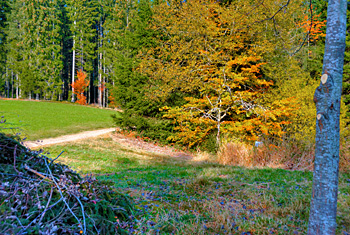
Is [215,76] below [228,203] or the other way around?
the other way around

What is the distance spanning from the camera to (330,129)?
194 centimetres

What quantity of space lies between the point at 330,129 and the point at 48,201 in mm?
2448

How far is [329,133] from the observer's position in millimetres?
1943

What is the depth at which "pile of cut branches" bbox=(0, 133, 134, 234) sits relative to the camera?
1967 millimetres

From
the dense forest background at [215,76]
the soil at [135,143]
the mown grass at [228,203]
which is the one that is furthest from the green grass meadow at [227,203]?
the soil at [135,143]

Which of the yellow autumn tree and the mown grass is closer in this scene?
the mown grass

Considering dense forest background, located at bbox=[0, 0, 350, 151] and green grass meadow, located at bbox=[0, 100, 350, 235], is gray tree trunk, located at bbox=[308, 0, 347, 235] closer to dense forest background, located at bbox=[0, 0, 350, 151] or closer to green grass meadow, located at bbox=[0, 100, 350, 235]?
green grass meadow, located at bbox=[0, 100, 350, 235]

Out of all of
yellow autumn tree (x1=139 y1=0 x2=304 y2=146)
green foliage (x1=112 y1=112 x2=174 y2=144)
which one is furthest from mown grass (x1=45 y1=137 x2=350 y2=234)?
green foliage (x1=112 y1=112 x2=174 y2=144)

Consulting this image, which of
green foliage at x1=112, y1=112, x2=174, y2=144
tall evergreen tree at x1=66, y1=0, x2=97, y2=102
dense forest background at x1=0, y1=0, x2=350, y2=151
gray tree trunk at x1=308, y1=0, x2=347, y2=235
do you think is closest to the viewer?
gray tree trunk at x1=308, y1=0, x2=347, y2=235

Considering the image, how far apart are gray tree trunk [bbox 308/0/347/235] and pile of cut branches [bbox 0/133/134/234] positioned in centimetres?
181

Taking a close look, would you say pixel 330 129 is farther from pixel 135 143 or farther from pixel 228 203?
pixel 135 143

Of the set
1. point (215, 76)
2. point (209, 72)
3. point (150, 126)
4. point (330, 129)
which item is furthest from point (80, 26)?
point (330, 129)

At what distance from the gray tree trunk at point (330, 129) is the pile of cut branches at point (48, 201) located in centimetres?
181

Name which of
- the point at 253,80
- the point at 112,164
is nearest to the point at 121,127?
the point at 112,164
